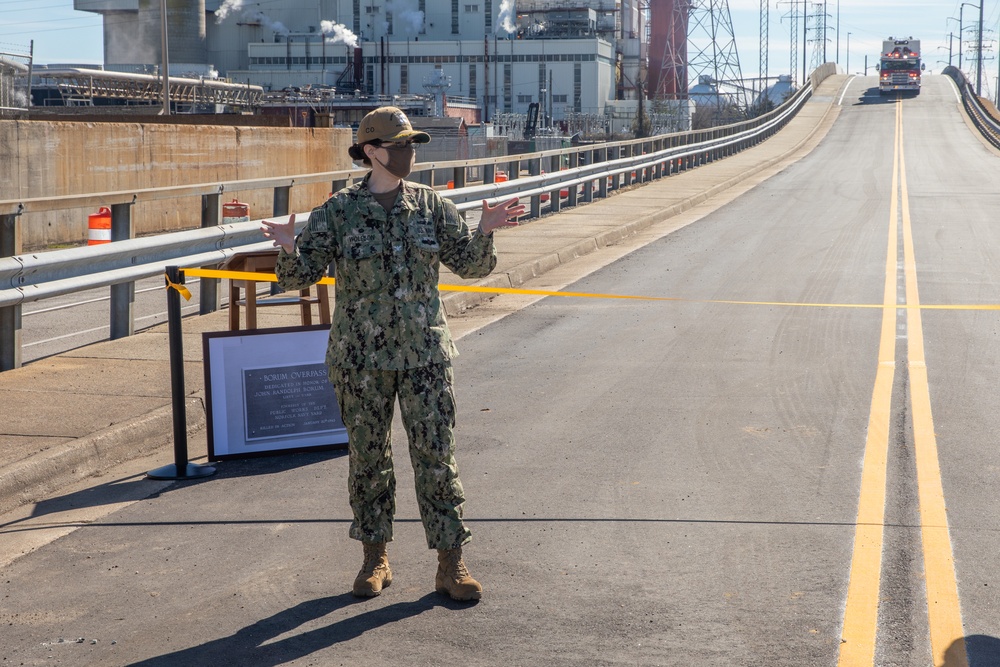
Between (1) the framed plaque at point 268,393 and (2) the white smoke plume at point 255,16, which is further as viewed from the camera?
(2) the white smoke plume at point 255,16

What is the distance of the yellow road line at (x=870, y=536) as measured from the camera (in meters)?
4.21

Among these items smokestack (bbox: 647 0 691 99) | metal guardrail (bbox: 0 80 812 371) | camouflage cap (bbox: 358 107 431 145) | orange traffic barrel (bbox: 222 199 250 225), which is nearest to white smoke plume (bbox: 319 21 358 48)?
smokestack (bbox: 647 0 691 99)

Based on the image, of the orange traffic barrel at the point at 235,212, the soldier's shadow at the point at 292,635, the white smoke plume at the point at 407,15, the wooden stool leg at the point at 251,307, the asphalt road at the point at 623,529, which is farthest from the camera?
the white smoke plume at the point at 407,15

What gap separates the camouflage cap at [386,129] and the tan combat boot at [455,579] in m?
1.62

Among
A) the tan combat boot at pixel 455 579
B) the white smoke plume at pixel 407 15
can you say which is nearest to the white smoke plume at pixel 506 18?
the white smoke plume at pixel 407 15

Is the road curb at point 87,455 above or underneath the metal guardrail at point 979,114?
underneath

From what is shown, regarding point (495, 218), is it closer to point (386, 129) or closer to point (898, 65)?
point (386, 129)

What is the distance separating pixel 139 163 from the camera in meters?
24.7

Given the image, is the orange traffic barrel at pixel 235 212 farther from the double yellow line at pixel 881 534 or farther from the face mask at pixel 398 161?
the face mask at pixel 398 161

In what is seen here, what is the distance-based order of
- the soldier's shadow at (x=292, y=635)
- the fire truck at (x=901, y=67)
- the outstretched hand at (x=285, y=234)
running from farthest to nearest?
the fire truck at (x=901, y=67) < the outstretched hand at (x=285, y=234) < the soldier's shadow at (x=292, y=635)

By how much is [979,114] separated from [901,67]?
1870 centimetres

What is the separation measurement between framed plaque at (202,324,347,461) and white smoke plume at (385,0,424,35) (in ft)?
355

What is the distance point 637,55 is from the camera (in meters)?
123

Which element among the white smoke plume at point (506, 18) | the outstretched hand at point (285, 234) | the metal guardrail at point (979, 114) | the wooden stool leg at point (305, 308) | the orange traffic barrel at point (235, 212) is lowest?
the wooden stool leg at point (305, 308)
